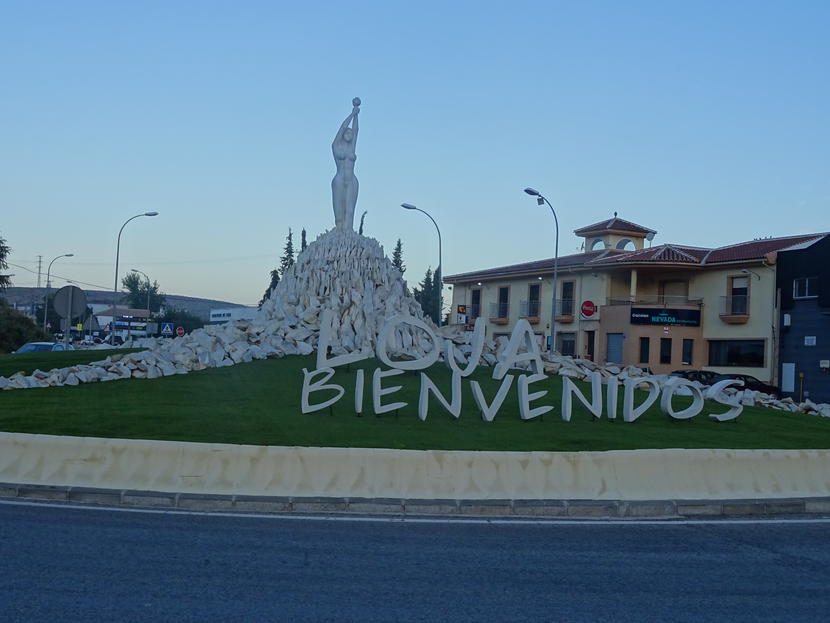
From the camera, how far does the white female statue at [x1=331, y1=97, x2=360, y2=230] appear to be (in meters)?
36.4

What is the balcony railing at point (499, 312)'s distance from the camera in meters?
62.4

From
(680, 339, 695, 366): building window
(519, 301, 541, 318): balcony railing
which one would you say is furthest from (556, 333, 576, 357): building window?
(680, 339, 695, 366): building window

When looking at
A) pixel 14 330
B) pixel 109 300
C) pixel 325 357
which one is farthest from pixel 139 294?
pixel 325 357

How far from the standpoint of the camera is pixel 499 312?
63.3m

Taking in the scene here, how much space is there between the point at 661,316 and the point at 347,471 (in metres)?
40.9

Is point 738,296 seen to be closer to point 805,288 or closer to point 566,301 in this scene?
point 805,288

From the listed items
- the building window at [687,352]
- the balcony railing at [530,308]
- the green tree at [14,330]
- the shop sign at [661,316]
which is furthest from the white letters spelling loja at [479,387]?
the green tree at [14,330]

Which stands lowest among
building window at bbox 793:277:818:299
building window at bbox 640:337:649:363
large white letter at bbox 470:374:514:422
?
large white letter at bbox 470:374:514:422

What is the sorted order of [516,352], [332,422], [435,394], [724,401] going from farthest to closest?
[724,401] < [516,352] < [435,394] < [332,422]

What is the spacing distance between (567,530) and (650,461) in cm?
263

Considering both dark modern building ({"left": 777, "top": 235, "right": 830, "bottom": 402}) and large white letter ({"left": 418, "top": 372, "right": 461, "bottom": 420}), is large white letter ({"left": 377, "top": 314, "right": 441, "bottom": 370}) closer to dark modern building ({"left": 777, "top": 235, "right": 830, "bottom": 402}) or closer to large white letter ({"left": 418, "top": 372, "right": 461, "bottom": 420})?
large white letter ({"left": 418, "top": 372, "right": 461, "bottom": 420})

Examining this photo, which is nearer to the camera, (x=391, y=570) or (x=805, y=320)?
(x=391, y=570)

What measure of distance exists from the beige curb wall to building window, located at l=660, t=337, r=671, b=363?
Answer: 128 ft

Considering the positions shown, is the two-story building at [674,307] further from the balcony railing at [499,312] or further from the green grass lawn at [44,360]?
the green grass lawn at [44,360]
